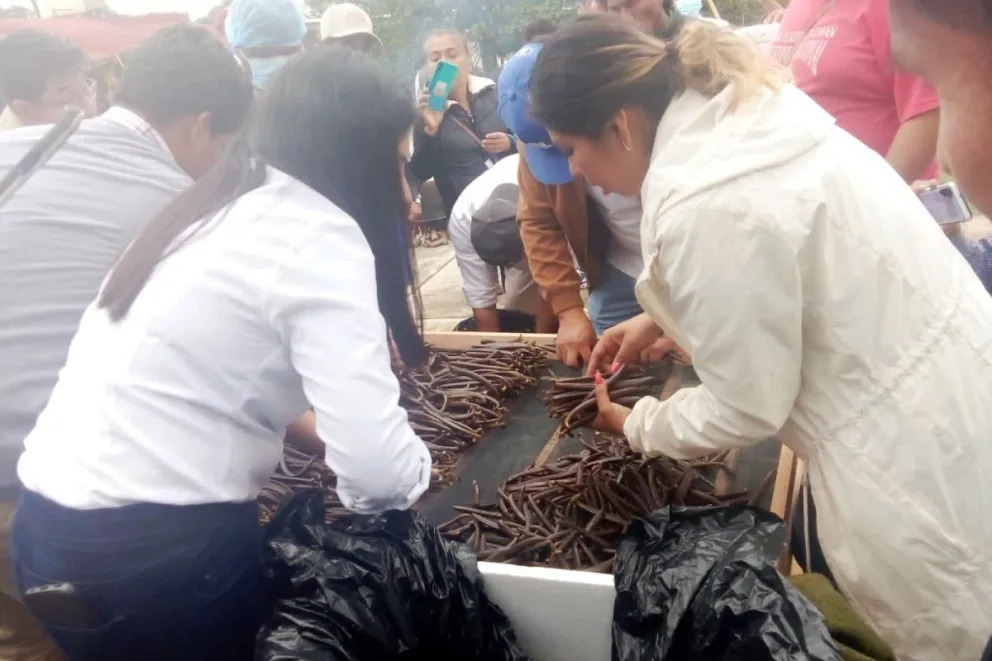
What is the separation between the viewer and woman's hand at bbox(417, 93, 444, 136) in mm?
5703

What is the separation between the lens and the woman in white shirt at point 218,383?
1.59 m

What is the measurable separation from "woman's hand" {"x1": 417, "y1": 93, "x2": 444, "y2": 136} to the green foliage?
18.7 ft

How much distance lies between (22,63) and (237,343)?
2671 mm

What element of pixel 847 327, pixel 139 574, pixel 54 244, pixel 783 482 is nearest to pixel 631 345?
pixel 783 482

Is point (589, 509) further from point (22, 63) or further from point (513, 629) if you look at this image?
point (22, 63)

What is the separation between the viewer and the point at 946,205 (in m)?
2.71

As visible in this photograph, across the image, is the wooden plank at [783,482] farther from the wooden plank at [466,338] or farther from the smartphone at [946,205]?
the wooden plank at [466,338]

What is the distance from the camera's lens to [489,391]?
294 centimetres

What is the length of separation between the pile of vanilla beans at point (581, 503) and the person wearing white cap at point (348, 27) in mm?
3818

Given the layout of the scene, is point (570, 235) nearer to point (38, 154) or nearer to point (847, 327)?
point (847, 327)

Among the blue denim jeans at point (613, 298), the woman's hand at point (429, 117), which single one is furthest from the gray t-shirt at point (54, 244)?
the woman's hand at point (429, 117)

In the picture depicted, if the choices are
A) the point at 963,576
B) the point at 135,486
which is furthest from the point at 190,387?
the point at 963,576

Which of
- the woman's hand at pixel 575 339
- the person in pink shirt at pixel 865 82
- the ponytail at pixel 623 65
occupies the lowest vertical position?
the woman's hand at pixel 575 339

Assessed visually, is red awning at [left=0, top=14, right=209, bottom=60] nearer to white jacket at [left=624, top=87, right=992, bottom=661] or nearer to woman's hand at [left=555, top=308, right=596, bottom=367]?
woman's hand at [left=555, top=308, right=596, bottom=367]
